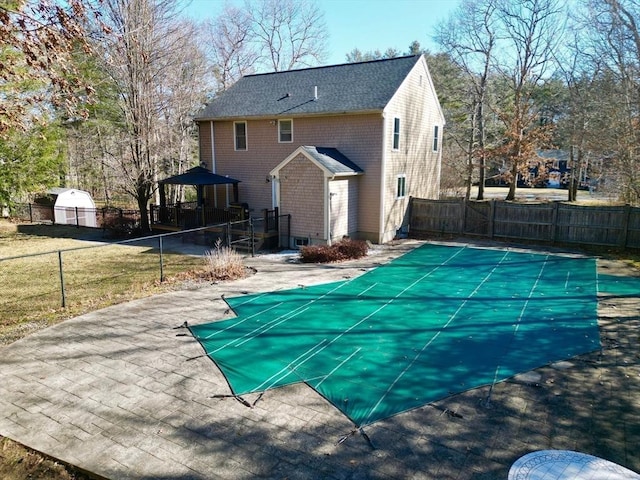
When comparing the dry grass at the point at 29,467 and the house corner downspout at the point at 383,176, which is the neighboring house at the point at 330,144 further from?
the dry grass at the point at 29,467

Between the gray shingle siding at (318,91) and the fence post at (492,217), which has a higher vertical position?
the gray shingle siding at (318,91)

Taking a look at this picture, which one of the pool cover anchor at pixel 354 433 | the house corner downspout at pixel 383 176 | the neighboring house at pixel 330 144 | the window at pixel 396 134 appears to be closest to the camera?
the pool cover anchor at pixel 354 433

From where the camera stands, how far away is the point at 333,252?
13.9 m

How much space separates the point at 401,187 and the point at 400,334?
11.3 meters

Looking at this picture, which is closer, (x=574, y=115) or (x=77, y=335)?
(x=77, y=335)

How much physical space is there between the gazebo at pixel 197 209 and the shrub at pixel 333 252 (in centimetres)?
489

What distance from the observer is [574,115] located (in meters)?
25.4

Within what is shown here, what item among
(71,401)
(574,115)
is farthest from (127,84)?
(574,115)

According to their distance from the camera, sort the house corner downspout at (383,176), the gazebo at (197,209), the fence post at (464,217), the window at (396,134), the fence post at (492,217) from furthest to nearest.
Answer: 1. the fence post at (464,217)
2. the fence post at (492,217)
3. the gazebo at (197,209)
4. the window at (396,134)
5. the house corner downspout at (383,176)

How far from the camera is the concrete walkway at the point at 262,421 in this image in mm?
4305

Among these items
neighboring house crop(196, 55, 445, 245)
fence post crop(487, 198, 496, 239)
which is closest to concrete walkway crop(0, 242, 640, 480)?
neighboring house crop(196, 55, 445, 245)

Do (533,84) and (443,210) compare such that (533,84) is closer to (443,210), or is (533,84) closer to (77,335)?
(443,210)

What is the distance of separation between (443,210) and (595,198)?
2067 cm

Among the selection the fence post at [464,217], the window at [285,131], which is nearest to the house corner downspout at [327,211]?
the window at [285,131]
